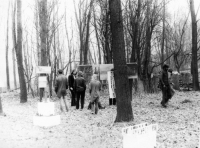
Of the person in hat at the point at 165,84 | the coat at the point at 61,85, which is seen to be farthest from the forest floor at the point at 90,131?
the person in hat at the point at 165,84

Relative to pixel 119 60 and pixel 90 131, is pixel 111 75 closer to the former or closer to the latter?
pixel 119 60

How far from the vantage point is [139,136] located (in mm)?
5539

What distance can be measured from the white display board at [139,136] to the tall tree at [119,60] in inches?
137

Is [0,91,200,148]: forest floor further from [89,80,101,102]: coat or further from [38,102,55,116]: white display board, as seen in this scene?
[89,80,101,102]: coat

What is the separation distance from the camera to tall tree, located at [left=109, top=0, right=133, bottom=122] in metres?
→ 9.30

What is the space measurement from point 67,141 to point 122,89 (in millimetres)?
2873

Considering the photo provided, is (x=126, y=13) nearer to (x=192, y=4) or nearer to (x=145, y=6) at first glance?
(x=145, y=6)

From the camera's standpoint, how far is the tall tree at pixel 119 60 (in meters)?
9.30

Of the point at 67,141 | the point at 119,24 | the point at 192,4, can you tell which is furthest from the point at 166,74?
the point at 192,4

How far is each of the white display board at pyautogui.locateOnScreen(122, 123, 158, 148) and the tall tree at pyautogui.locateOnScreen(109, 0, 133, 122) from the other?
3479 mm

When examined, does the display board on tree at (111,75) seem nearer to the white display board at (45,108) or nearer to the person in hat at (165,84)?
the person in hat at (165,84)

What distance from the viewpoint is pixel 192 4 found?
70.8 ft

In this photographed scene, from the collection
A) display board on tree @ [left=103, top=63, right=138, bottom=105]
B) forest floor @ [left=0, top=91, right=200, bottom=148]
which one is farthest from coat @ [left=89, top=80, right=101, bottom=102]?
display board on tree @ [left=103, top=63, right=138, bottom=105]

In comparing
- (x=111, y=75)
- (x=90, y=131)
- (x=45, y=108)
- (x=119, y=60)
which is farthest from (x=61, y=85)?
(x=90, y=131)
